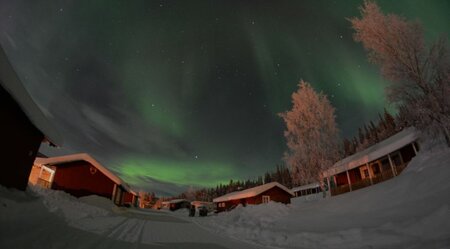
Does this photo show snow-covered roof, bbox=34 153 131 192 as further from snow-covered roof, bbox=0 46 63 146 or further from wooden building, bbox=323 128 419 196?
wooden building, bbox=323 128 419 196

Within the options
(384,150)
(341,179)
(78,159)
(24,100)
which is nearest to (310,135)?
(384,150)

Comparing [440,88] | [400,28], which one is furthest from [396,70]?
[400,28]

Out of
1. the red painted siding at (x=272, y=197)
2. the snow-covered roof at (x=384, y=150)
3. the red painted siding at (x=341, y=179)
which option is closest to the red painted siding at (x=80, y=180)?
the red painted siding at (x=272, y=197)

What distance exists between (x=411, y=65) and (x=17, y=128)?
20.3 metres

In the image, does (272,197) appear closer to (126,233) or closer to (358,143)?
(126,233)

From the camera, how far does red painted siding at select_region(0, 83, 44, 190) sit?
6.93 meters

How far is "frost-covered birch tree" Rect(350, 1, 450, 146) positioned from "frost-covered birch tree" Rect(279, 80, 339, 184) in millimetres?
7962

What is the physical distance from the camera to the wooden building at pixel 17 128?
5954 mm

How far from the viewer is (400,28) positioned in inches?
518

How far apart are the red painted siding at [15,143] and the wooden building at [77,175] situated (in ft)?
42.2

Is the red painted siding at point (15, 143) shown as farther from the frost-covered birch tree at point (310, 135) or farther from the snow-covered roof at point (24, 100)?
the frost-covered birch tree at point (310, 135)

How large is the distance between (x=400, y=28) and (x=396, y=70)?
10.5 ft

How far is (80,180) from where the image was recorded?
20938 millimetres

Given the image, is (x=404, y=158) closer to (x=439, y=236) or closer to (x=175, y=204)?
(x=439, y=236)
